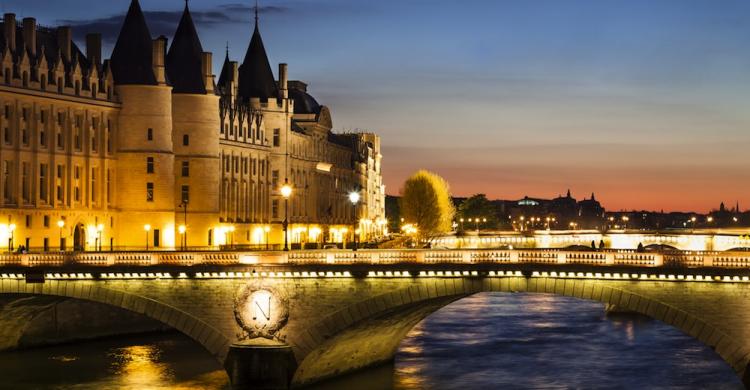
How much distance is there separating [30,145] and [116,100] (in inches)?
399

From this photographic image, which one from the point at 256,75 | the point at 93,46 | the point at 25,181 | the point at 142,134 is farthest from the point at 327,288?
the point at 256,75

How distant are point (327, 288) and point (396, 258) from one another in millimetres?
3567

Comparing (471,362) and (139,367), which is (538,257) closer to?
(471,362)

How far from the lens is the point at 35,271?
223ft

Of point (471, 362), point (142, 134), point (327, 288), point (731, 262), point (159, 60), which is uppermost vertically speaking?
point (159, 60)

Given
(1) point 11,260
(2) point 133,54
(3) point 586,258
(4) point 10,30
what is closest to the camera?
(3) point 586,258

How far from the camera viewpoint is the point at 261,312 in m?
64.6

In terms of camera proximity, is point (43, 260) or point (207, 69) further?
point (207, 69)

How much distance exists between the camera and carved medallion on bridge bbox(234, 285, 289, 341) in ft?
211

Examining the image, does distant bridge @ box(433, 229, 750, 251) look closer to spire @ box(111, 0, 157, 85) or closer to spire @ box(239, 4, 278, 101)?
spire @ box(239, 4, 278, 101)

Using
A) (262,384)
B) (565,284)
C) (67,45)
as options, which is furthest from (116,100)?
(565,284)

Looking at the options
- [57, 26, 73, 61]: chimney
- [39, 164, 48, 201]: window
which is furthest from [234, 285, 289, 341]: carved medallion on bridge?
[57, 26, 73, 61]: chimney

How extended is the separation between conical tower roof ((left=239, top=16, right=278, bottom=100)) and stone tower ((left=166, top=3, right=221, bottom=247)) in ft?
78.3

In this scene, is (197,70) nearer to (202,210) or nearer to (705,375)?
(202,210)
